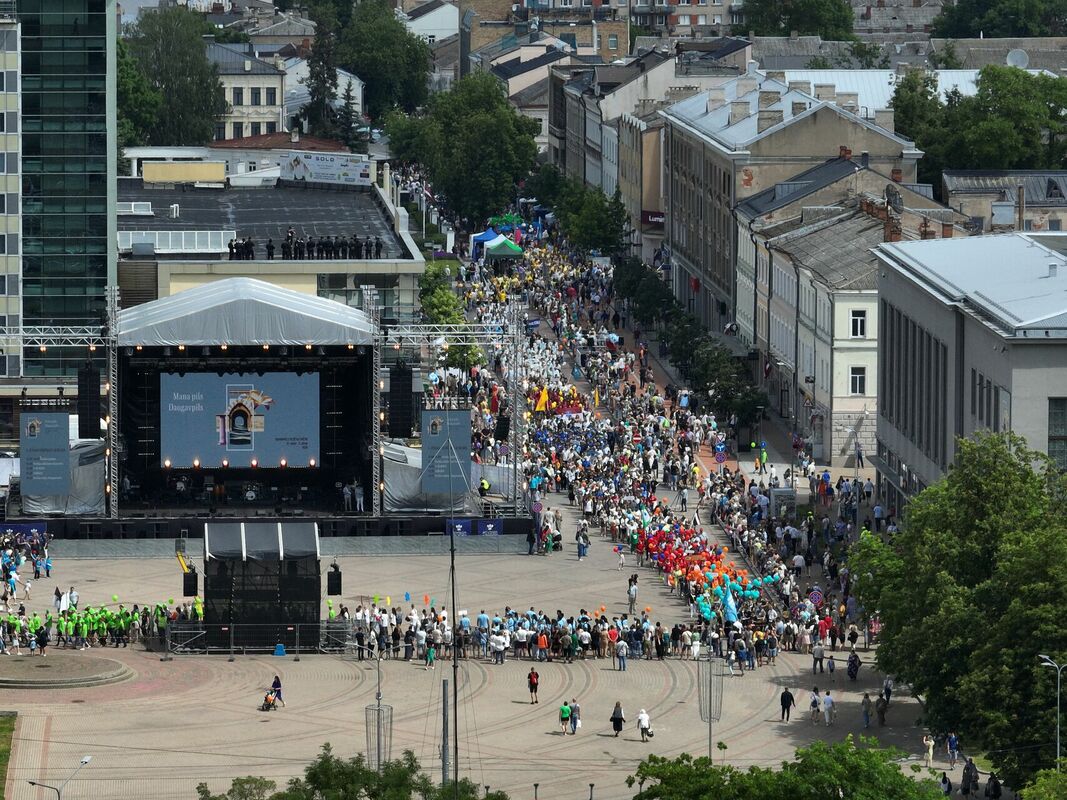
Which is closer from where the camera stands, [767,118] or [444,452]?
[444,452]

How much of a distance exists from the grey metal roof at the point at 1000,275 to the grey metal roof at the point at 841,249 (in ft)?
21.7

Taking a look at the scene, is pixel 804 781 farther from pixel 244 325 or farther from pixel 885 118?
A: pixel 885 118

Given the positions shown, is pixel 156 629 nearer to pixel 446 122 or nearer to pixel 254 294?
pixel 254 294

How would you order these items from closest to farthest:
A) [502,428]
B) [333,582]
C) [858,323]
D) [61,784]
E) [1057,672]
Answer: [1057,672] → [61,784] → [333,582] → [502,428] → [858,323]

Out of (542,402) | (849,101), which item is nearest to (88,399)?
(542,402)

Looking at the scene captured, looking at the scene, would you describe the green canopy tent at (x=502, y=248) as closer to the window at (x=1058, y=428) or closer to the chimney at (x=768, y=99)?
the chimney at (x=768, y=99)

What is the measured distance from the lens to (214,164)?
534 ft

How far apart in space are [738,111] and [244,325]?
48.0 m

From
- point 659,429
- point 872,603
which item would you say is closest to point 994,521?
point 872,603

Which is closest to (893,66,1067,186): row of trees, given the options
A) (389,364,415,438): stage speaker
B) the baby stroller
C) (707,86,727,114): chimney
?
(707,86,727,114): chimney

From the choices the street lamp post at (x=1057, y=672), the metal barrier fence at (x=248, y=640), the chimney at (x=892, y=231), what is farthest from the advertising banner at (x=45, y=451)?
the street lamp post at (x=1057, y=672)

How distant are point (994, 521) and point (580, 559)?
24.0 meters

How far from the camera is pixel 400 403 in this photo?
96750mm

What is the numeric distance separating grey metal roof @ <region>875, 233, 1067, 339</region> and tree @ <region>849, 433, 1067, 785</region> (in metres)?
7.88
